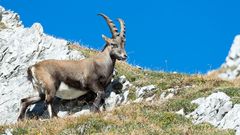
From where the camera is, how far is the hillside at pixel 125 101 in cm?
2203

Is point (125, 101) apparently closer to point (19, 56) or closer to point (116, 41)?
point (116, 41)

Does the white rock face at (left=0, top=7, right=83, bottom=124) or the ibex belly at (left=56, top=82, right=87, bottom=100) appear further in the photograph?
the white rock face at (left=0, top=7, right=83, bottom=124)

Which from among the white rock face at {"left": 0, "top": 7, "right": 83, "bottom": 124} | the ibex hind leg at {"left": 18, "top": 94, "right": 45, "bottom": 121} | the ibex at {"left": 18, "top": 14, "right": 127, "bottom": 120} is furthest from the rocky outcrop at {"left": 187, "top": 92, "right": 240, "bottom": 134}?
the white rock face at {"left": 0, "top": 7, "right": 83, "bottom": 124}

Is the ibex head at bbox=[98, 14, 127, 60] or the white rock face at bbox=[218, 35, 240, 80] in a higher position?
the white rock face at bbox=[218, 35, 240, 80]

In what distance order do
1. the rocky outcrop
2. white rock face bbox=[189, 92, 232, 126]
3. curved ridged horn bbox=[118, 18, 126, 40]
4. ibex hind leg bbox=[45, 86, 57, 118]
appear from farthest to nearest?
curved ridged horn bbox=[118, 18, 126, 40] → ibex hind leg bbox=[45, 86, 57, 118] → white rock face bbox=[189, 92, 232, 126] → the rocky outcrop

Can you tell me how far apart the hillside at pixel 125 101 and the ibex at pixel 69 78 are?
689 millimetres

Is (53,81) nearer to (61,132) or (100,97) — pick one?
(100,97)

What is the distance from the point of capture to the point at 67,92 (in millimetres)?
27391

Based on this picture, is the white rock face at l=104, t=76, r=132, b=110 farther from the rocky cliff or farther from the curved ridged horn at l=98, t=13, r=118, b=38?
the rocky cliff

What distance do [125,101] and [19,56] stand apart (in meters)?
6.30

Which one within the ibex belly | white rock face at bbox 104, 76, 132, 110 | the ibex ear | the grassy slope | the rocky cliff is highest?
the rocky cliff

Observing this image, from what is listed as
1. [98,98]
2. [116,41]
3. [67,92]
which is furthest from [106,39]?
[67,92]

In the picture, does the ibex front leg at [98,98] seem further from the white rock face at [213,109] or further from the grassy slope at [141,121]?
the white rock face at [213,109]

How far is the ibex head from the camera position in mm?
29359
